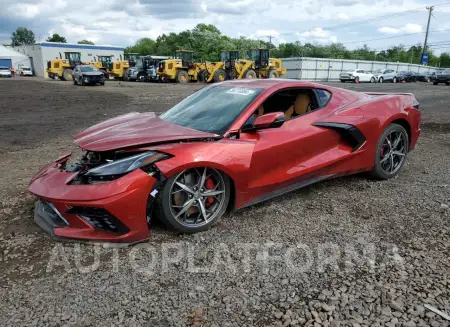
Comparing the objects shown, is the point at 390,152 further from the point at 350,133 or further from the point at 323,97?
the point at 323,97

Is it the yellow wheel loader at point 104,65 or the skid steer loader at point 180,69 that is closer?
the skid steer loader at point 180,69

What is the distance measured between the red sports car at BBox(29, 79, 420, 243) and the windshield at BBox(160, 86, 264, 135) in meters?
0.01

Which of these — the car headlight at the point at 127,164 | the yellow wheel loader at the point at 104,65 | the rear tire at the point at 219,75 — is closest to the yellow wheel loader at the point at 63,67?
the yellow wheel loader at the point at 104,65

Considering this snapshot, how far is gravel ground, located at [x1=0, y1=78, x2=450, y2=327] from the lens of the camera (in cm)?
228

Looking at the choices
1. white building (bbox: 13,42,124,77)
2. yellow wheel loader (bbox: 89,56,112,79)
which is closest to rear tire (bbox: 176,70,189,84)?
yellow wheel loader (bbox: 89,56,112,79)

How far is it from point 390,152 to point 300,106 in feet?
4.76

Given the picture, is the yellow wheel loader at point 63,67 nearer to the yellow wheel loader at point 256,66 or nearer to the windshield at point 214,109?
the yellow wheel loader at point 256,66

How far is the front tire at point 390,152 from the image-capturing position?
4.52 meters

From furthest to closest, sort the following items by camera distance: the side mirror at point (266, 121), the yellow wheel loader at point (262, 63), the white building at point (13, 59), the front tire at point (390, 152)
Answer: the white building at point (13, 59)
the yellow wheel loader at point (262, 63)
the front tire at point (390, 152)
the side mirror at point (266, 121)

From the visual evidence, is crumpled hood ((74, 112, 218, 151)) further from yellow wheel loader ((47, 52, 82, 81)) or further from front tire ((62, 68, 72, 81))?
yellow wheel loader ((47, 52, 82, 81))

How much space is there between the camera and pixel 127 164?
297 centimetres

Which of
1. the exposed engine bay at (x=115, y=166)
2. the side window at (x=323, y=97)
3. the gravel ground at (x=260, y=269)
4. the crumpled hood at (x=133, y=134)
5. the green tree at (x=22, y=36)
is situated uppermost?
the green tree at (x=22, y=36)

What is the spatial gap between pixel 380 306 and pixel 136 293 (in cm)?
160

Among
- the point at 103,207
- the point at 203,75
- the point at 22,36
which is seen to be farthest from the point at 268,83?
the point at 22,36
